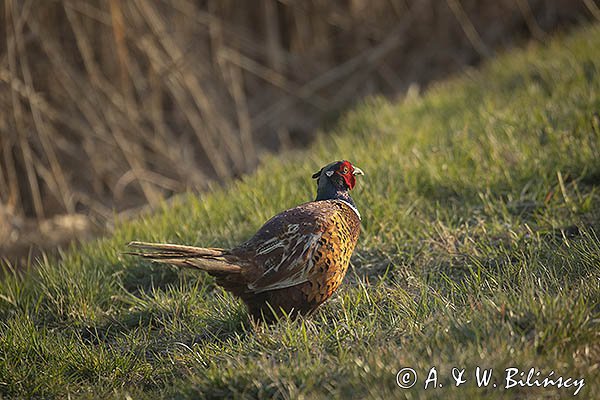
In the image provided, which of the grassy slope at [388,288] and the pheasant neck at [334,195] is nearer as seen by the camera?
the grassy slope at [388,288]

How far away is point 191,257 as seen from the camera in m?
2.93

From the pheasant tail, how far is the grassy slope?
12.4 inches

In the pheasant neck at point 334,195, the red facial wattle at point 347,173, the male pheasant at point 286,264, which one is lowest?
the male pheasant at point 286,264

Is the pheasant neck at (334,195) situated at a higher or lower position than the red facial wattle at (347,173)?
lower

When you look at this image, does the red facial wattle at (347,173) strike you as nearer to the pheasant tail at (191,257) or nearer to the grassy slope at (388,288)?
the grassy slope at (388,288)

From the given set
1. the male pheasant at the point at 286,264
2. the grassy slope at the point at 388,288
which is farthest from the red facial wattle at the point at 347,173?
the grassy slope at the point at 388,288

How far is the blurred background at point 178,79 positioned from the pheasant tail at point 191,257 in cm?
209

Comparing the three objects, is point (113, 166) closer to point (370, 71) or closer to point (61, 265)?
point (61, 265)

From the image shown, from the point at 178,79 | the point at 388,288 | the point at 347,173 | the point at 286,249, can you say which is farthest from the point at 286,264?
the point at 178,79

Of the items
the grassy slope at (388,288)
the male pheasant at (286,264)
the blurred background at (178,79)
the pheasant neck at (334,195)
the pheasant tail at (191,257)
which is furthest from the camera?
the blurred background at (178,79)

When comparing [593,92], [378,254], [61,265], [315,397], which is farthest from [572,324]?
[593,92]

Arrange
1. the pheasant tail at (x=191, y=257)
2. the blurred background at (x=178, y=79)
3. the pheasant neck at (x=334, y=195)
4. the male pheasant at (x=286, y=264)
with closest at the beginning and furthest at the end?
the pheasant tail at (x=191, y=257) → the male pheasant at (x=286, y=264) → the pheasant neck at (x=334, y=195) → the blurred background at (x=178, y=79)

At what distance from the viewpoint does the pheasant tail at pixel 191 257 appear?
2873 mm

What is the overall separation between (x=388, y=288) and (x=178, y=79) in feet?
14.2
